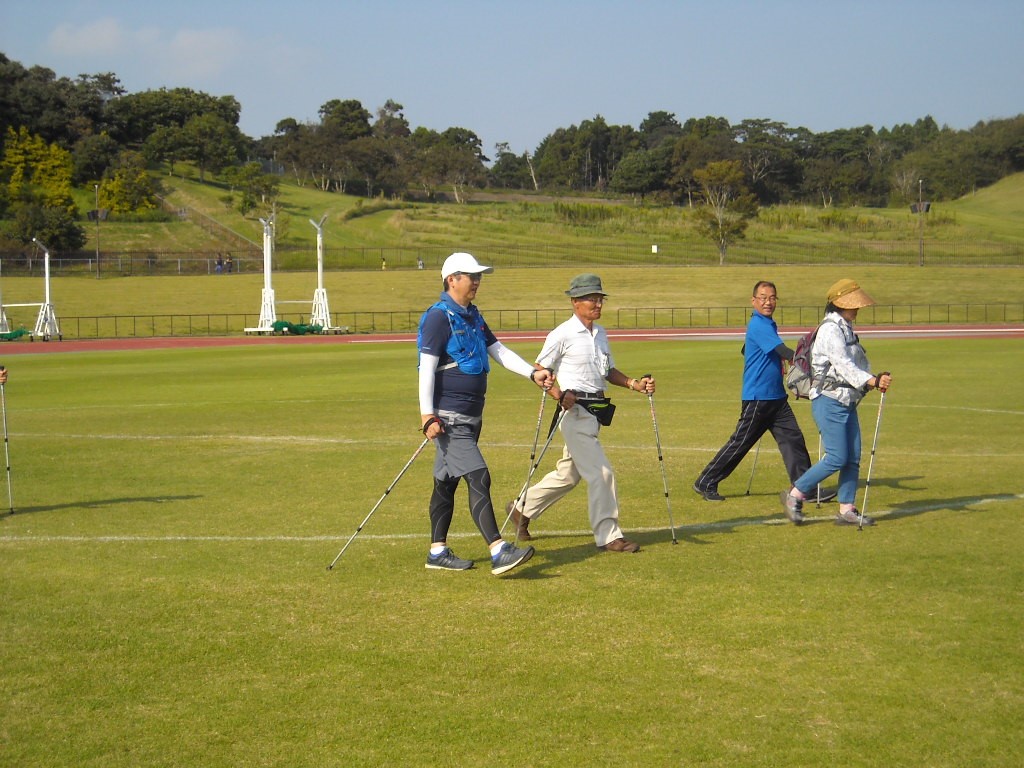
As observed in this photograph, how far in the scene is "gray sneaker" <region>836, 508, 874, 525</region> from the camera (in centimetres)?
984

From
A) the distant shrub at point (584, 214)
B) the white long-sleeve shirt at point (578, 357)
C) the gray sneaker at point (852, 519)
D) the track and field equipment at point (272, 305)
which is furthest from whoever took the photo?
the distant shrub at point (584, 214)

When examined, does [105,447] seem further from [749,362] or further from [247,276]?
[247,276]

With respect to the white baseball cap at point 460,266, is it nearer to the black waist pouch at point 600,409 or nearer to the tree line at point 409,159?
the black waist pouch at point 600,409

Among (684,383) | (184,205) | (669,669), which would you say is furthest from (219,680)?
(184,205)

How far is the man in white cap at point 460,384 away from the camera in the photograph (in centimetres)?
804

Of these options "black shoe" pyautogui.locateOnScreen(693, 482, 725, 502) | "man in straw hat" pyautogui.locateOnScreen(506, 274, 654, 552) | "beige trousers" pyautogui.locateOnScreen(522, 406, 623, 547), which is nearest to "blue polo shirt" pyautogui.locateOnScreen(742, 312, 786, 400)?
"black shoe" pyautogui.locateOnScreen(693, 482, 725, 502)

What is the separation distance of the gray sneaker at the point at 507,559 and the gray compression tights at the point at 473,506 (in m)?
0.11

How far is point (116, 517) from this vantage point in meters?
10.7

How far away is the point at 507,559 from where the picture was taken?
26.5 ft

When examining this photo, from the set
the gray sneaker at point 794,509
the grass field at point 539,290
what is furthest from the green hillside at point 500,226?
the gray sneaker at point 794,509

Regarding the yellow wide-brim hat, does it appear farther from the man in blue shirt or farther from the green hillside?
the green hillside

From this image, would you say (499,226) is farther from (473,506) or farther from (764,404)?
(473,506)

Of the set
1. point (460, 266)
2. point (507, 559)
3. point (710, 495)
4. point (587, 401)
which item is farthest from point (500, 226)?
point (507, 559)

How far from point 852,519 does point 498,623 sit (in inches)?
163
